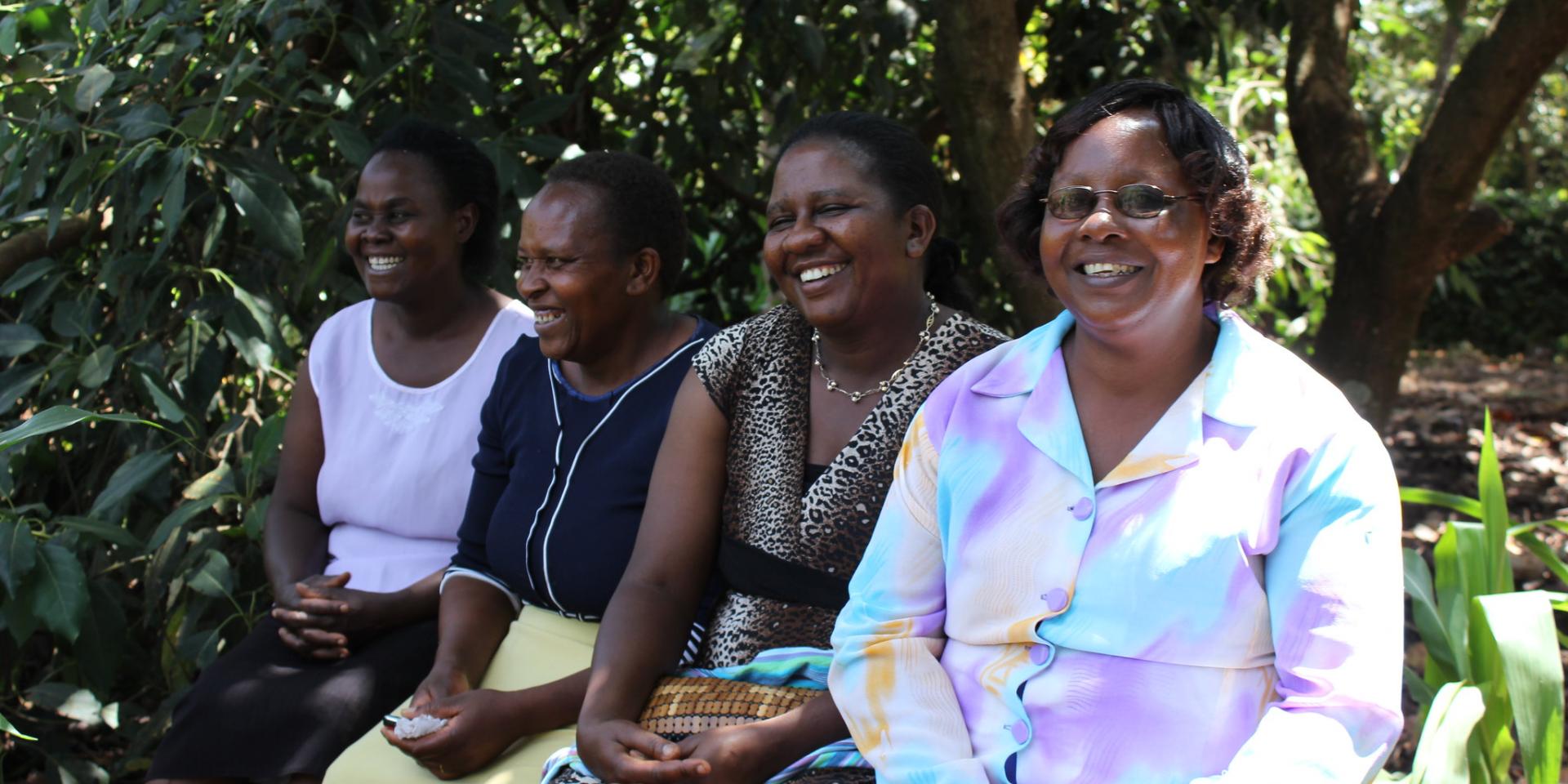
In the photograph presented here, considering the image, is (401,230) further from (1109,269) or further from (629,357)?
(1109,269)

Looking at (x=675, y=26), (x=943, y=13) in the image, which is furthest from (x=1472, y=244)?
(x=675, y=26)

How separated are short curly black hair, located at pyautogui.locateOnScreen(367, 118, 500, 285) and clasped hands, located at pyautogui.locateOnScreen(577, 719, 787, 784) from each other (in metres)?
1.51

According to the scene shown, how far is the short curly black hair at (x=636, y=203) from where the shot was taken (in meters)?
2.95

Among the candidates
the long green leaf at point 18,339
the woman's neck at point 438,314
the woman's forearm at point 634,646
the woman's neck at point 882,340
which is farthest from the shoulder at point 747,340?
the long green leaf at point 18,339

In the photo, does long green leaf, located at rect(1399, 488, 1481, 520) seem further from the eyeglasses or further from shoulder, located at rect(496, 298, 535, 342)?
shoulder, located at rect(496, 298, 535, 342)

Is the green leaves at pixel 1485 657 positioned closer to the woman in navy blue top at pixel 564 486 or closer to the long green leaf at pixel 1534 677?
the long green leaf at pixel 1534 677

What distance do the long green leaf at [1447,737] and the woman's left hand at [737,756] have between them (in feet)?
3.50

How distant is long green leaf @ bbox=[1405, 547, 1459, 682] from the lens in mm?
2859

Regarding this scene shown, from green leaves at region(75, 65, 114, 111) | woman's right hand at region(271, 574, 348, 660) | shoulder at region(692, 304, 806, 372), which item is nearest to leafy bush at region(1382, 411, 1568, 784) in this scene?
shoulder at region(692, 304, 806, 372)

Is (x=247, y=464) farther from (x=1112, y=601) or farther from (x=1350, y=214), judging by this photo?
(x=1350, y=214)

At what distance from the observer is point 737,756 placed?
2.22m

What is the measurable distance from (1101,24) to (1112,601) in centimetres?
299

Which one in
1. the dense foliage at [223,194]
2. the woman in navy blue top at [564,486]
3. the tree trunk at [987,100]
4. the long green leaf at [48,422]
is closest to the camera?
the long green leaf at [48,422]

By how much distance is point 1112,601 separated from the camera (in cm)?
187
